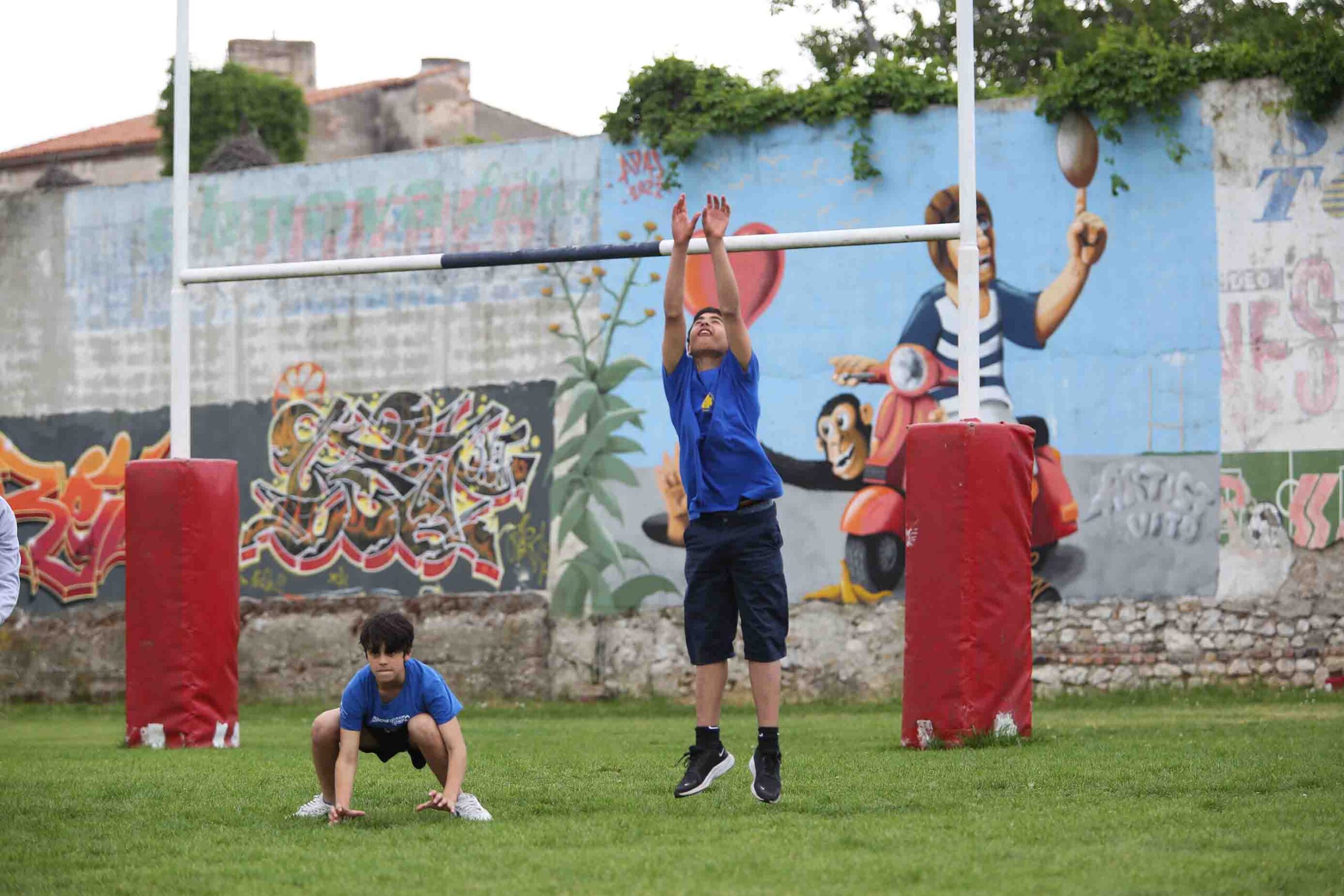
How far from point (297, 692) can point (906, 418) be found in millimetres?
6733

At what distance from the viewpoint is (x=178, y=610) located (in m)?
10.6

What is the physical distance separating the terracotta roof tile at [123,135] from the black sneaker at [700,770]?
101 ft

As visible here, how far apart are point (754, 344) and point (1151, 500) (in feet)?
12.7

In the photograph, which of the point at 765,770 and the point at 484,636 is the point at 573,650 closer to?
the point at 484,636

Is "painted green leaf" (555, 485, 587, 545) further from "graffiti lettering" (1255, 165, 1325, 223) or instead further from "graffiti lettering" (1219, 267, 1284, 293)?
"graffiti lettering" (1255, 165, 1325, 223)

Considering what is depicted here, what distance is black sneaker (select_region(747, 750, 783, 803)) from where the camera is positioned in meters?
6.54

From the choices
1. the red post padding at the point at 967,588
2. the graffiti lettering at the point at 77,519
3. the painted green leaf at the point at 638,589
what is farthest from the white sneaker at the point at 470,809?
the graffiti lettering at the point at 77,519

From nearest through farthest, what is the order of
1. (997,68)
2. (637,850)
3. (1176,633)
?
(637,850)
(1176,633)
(997,68)

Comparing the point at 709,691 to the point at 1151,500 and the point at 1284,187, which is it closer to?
the point at 1151,500

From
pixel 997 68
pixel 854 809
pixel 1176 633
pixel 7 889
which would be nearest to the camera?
pixel 7 889

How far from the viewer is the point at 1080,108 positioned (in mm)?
15297

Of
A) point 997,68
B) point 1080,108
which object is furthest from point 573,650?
point 997,68

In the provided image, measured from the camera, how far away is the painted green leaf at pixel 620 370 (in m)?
16.6

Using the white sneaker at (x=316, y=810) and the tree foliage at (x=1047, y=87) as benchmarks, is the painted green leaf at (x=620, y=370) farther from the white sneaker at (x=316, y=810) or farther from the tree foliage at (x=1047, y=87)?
the white sneaker at (x=316, y=810)
